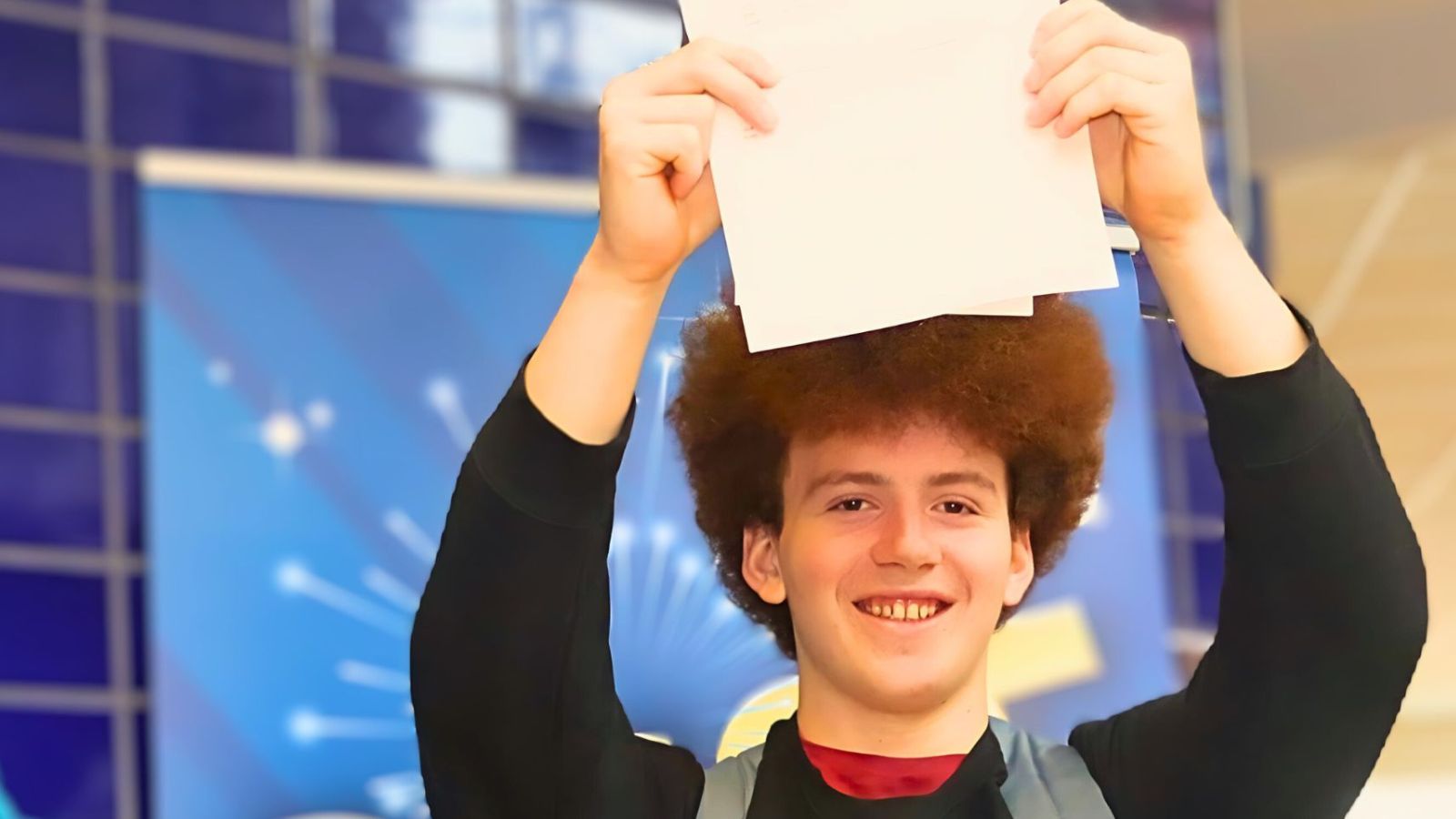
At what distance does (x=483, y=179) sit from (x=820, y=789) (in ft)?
4.88

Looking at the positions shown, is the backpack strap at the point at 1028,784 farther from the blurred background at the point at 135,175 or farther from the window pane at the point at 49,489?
the window pane at the point at 49,489

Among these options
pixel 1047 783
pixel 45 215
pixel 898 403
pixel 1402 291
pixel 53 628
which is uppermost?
pixel 1402 291

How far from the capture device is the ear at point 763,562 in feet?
3.75

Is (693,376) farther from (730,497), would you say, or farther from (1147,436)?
(1147,436)

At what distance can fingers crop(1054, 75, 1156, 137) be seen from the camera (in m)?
0.94

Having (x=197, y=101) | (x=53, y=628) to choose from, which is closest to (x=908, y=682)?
(x=53, y=628)

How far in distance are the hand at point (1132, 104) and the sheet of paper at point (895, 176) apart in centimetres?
2

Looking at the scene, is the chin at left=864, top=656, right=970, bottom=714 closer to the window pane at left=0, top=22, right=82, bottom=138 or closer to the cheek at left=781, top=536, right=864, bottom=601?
the cheek at left=781, top=536, right=864, bottom=601

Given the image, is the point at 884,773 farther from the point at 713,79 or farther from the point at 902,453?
the point at 713,79

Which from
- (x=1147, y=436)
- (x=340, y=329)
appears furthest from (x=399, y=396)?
(x=1147, y=436)

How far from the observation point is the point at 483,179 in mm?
2391

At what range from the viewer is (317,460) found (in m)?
2.27

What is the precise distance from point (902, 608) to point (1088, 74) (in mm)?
330

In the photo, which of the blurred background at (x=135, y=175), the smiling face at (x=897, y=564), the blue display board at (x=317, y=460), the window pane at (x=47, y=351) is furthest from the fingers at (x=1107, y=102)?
the window pane at (x=47, y=351)
